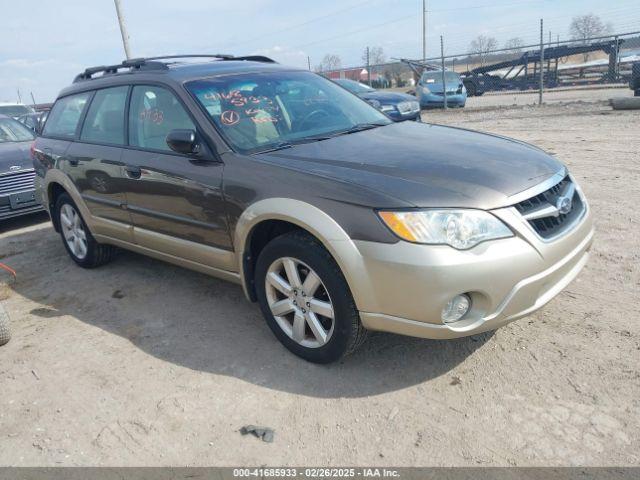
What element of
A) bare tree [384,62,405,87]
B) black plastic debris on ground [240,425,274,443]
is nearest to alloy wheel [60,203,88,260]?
black plastic debris on ground [240,425,274,443]

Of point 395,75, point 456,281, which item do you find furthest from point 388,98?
point 395,75

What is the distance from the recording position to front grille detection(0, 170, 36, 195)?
6.85m

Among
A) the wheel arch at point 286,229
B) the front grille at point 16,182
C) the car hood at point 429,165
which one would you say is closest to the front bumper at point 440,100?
the front grille at point 16,182

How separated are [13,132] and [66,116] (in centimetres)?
387

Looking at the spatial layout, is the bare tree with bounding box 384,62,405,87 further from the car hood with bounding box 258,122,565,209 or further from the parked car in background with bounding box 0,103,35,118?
the car hood with bounding box 258,122,565,209

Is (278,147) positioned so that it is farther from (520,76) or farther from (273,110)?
(520,76)

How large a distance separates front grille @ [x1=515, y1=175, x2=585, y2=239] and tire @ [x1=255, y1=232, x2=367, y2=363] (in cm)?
97

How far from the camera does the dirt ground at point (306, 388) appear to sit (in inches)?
94.0

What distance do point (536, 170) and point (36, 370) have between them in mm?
3193

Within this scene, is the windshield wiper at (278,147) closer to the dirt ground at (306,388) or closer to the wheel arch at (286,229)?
the wheel arch at (286,229)

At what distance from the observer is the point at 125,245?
4316mm

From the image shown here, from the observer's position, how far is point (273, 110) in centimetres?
357

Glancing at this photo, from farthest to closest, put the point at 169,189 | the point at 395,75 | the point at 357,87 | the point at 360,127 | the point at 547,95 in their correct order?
the point at 395,75
the point at 547,95
the point at 357,87
the point at 360,127
the point at 169,189

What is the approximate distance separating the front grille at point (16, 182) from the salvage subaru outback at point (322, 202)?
3.03 metres
